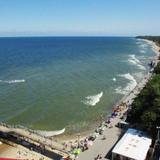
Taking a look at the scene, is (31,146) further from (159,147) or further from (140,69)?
(140,69)

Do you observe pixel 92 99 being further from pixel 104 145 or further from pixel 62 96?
pixel 104 145

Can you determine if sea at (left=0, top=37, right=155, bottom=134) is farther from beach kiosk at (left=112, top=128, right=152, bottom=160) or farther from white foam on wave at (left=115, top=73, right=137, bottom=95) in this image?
beach kiosk at (left=112, top=128, right=152, bottom=160)

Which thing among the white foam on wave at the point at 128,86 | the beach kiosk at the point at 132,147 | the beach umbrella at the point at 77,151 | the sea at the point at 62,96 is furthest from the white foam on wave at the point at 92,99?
the beach kiosk at the point at 132,147

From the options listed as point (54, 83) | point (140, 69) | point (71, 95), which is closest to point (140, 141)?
point (71, 95)

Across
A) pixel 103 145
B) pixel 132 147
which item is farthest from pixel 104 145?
pixel 132 147

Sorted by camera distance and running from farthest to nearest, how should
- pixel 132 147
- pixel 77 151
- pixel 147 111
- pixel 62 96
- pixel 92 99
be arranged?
1. pixel 62 96
2. pixel 92 99
3. pixel 147 111
4. pixel 77 151
5. pixel 132 147

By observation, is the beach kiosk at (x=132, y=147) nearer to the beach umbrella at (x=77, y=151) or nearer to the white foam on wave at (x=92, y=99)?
the beach umbrella at (x=77, y=151)

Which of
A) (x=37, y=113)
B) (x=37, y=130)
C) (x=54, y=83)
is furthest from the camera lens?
(x=54, y=83)
